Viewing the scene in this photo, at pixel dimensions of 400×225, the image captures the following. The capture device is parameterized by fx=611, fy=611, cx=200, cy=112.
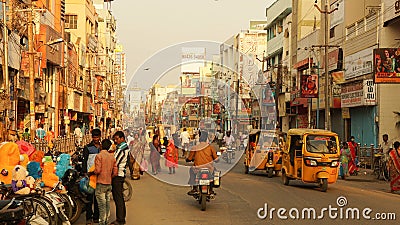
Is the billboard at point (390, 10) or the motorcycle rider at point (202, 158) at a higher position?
the billboard at point (390, 10)

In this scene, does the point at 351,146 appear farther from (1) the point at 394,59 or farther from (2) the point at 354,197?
(2) the point at 354,197

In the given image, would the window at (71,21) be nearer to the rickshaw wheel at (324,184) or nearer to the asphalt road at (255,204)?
the asphalt road at (255,204)

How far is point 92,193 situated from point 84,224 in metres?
1.03

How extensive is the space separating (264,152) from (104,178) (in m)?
15.2

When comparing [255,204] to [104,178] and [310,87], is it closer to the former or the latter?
[104,178]

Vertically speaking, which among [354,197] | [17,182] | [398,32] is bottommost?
[354,197]

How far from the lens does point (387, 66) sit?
28516mm

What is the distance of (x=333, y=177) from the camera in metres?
Result: 19.4

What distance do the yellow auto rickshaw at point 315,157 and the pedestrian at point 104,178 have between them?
30.3 ft

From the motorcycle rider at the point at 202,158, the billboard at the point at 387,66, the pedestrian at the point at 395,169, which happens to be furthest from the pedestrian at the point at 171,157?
the billboard at the point at 387,66

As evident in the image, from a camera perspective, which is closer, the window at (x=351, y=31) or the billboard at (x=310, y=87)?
the window at (x=351, y=31)

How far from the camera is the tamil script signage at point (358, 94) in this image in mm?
36500

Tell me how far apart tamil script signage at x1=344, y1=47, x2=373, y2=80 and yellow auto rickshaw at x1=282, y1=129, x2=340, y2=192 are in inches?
702

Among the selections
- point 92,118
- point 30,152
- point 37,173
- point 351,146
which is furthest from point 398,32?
point 92,118
